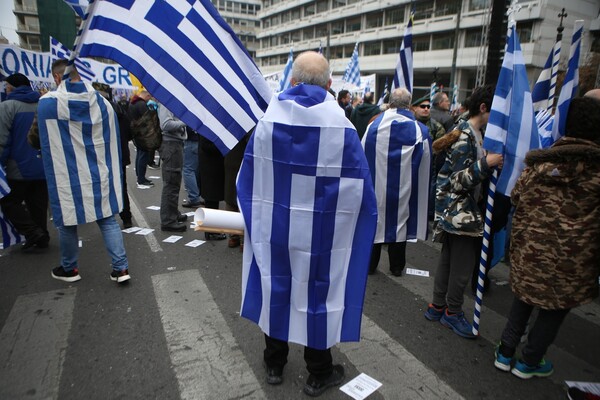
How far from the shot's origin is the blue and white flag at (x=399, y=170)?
4.06 metres

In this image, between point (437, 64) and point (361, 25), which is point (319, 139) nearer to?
point (437, 64)

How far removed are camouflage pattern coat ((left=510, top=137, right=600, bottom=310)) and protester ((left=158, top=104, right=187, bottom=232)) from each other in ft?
14.9

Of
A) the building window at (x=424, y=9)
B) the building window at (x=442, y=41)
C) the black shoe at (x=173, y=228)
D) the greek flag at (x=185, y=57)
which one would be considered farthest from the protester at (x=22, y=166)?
the building window at (x=424, y=9)

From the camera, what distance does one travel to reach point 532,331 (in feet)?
8.86

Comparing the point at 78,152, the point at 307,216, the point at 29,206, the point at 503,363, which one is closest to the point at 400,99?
the point at 307,216

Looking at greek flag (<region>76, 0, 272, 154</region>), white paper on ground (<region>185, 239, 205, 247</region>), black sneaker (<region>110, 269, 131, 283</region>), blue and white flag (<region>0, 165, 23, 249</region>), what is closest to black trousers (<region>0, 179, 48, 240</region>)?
blue and white flag (<region>0, 165, 23, 249</region>)

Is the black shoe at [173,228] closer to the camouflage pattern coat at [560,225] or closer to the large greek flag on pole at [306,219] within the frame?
the large greek flag on pole at [306,219]

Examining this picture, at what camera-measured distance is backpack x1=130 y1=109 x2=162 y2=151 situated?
Result: 5.23m

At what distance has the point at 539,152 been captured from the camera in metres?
2.50

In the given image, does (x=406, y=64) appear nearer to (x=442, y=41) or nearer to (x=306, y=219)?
(x=306, y=219)

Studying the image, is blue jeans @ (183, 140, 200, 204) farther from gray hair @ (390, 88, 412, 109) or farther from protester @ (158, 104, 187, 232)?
gray hair @ (390, 88, 412, 109)

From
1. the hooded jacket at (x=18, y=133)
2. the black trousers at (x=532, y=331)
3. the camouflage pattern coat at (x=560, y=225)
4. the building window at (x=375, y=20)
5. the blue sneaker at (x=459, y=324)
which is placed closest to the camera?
the camouflage pattern coat at (x=560, y=225)

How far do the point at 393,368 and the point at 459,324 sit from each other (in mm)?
853

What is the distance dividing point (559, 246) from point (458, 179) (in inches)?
34.9
